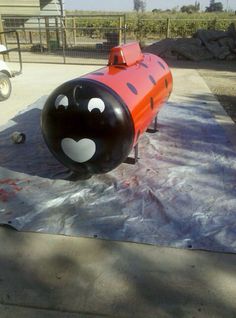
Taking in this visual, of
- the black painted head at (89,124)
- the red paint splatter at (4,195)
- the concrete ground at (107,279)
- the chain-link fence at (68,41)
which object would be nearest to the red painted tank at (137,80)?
the black painted head at (89,124)

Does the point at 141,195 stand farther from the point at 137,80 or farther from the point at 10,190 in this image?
the point at 10,190

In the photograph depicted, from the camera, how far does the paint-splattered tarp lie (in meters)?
3.36

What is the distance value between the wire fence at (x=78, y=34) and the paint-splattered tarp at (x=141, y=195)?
864cm

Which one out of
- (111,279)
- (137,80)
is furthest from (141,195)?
(137,80)

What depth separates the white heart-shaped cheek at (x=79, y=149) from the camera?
12.0 feet

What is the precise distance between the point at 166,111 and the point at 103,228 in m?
4.18

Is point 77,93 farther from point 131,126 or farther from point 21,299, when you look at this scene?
point 21,299

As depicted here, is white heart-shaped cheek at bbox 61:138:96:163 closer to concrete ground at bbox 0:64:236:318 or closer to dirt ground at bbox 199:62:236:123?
concrete ground at bbox 0:64:236:318

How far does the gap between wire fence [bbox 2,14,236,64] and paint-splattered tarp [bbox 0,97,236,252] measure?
28.4 ft

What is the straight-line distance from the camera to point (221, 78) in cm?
1095

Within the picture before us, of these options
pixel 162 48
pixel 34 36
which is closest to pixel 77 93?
pixel 162 48

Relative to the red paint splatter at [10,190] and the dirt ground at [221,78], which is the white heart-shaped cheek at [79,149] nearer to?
the red paint splatter at [10,190]

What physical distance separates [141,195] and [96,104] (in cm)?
120

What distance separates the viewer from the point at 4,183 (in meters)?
4.27
